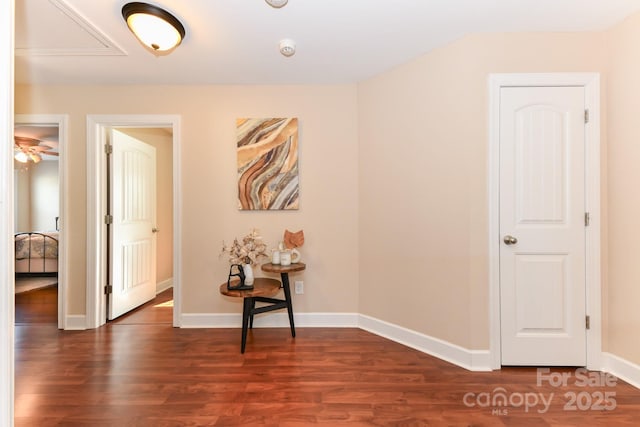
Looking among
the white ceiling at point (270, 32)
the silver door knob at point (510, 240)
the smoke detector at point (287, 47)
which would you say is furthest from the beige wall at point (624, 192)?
the smoke detector at point (287, 47)

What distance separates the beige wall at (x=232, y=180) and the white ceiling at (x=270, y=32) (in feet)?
0.70

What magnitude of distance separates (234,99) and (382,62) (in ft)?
4.67

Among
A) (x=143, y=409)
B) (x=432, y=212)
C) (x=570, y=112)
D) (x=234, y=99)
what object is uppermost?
(x=234, y=99)

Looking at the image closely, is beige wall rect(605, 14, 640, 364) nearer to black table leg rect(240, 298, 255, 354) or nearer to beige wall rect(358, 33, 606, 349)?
beige wall rect(358, 33, 606, 349)

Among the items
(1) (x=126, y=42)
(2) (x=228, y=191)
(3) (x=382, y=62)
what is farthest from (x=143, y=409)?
(3) (x=382, y=62)

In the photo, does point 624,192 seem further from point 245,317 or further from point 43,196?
point 43,196

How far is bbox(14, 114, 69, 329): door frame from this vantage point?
2799mm

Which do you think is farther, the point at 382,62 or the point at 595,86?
the point at 382,62

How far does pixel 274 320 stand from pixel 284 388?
1.03 meters

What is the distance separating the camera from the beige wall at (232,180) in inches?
112

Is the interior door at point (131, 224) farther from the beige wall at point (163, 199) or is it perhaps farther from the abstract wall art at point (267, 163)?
the abstract wall art at point (267, 163)

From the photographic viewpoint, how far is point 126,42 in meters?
2.15

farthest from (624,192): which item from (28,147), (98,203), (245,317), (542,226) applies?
(28,147)

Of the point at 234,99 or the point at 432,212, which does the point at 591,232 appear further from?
the point at 234,99
